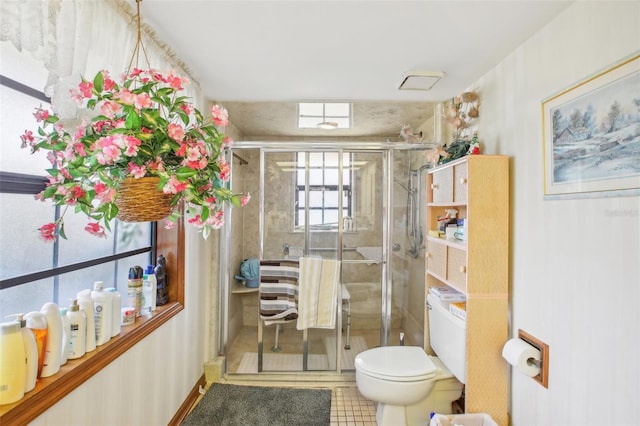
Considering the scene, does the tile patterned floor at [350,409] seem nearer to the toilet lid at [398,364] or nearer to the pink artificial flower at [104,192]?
the toilet lid at [398,364]

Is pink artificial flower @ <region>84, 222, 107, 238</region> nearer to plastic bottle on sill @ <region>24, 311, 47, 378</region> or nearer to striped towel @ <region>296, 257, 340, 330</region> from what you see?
plastic bottle on sill @ <region>24, 311, 47, 378</region>

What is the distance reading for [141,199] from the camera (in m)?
0.91

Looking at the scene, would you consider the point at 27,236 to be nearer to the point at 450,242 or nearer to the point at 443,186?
the point at 450,242

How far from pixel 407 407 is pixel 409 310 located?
32.7 inches

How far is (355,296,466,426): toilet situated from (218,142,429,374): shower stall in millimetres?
564

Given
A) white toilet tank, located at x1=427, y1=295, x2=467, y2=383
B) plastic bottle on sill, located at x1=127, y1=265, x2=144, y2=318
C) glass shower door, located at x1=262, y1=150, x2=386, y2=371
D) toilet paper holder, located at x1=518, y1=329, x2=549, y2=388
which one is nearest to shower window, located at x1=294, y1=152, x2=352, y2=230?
A: glass shower door, located at x1=262, y1=150, x2=386, y2=371

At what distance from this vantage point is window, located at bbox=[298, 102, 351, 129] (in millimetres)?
2539

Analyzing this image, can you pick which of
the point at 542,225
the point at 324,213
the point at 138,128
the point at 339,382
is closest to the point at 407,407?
the point at 339,382

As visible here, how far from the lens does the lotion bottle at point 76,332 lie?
1.14m

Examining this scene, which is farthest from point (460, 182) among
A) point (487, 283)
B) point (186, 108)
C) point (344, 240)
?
point (186, 108)

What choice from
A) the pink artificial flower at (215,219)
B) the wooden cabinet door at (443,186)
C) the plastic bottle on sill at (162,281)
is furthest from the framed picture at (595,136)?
the plastic bottle on sill at (162,281)

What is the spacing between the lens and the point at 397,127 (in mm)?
2992

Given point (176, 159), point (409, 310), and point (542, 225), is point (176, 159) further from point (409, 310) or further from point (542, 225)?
point (409, 310)

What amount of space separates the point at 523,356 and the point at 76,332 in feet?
6.36
